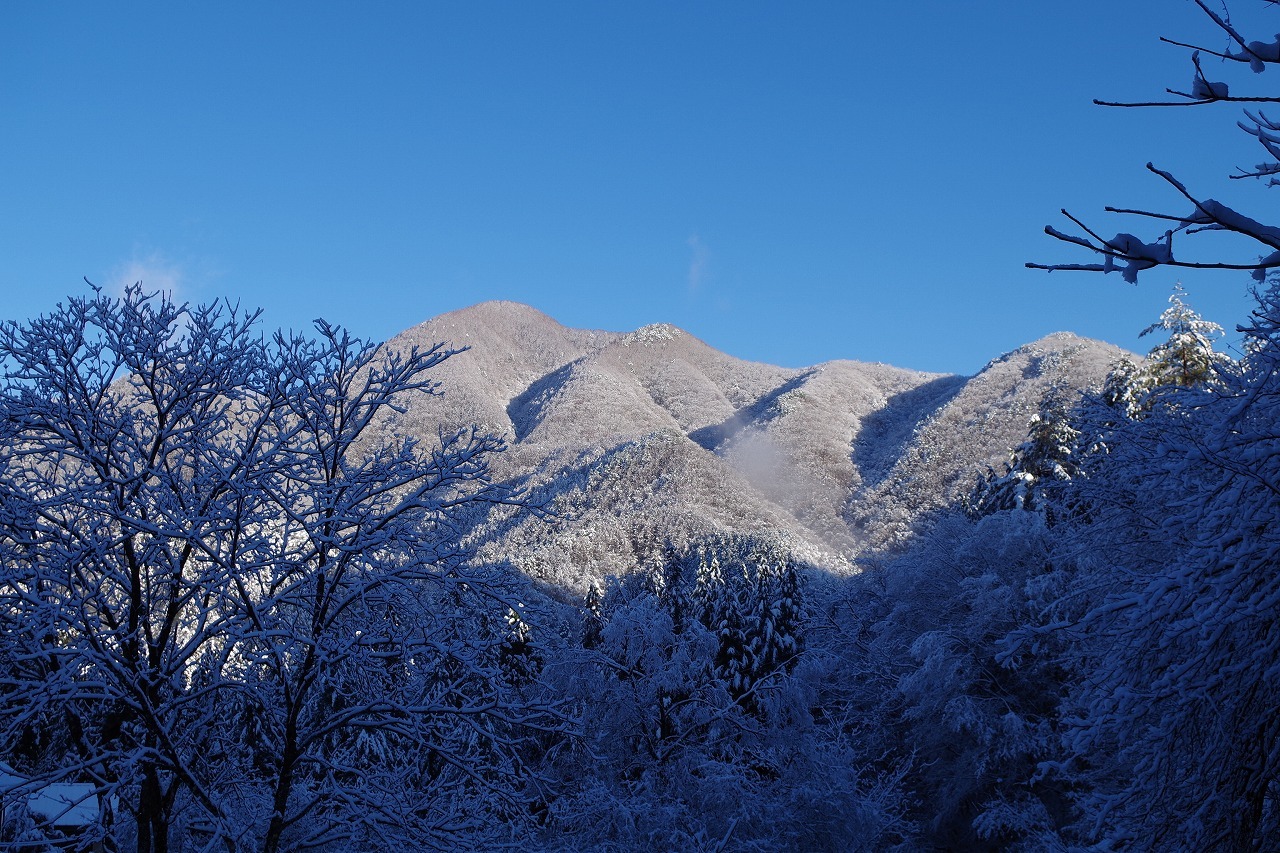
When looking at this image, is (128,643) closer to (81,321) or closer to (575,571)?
(81,321)

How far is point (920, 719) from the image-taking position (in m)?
17.0

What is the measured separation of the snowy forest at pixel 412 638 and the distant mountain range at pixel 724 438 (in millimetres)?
24908

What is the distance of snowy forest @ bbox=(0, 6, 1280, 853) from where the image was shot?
192 inches

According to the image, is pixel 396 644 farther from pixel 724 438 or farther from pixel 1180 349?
pixel 724 438

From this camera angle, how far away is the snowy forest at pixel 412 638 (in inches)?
192

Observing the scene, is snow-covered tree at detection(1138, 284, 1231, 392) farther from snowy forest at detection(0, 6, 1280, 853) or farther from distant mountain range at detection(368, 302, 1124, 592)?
distant mountain range at detection(368, 302, 1124, 592)

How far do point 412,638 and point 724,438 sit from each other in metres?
95.9

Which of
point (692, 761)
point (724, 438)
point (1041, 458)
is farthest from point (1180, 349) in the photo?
point (724, 438)

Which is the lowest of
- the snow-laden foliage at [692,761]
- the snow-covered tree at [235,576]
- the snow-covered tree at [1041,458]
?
the snow-laden foliage at [692,761]

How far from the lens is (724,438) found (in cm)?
10188

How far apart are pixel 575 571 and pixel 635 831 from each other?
43.2 m

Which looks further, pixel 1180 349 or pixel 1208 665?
pixel 1180 349

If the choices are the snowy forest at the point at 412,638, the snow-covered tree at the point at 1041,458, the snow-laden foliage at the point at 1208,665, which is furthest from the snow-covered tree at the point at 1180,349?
the snow-laden foliage at the point at 1208,665

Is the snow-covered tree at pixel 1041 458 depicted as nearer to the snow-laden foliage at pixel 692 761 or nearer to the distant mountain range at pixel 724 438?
the distant mountain range at pixel 724 438
